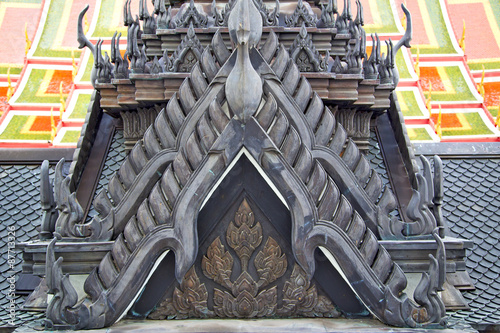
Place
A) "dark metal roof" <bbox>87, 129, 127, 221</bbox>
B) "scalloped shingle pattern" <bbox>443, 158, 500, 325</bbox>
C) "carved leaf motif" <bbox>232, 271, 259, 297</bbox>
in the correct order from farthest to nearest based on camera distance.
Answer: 1. "dark metal roof" <bbox>87, 129, 127, 221</bbox>
2. "scalloped shingle pattern" <bbox>443, 158, 500, 325</bbox>
3. "carved leaf motif" <bbox>232, 271, 259, 297</bbox>

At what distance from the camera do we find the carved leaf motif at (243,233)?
368cm

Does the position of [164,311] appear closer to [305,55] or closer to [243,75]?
[243,75]

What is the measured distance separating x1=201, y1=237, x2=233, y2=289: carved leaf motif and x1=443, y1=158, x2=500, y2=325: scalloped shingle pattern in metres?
1.65

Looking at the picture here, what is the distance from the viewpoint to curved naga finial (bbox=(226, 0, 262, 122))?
138 inches

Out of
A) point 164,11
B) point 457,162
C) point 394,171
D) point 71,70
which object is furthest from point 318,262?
point 71,70

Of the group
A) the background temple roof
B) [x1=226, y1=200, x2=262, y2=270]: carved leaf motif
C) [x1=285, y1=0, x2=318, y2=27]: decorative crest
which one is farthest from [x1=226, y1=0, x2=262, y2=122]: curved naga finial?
the background temple roof

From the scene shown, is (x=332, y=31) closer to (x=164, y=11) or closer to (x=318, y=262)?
(x=164, y=11)

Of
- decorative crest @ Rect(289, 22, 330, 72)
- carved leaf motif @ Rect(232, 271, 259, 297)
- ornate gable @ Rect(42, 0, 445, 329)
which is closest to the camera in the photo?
ornate gable @ Rect(42, 0, 445, 329)

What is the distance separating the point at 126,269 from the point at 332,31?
114 inches

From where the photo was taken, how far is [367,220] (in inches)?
150

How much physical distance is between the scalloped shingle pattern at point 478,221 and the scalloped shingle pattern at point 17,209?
3.45 m

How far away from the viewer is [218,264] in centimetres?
368

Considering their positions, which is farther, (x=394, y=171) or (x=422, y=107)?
(x=422, y=107)

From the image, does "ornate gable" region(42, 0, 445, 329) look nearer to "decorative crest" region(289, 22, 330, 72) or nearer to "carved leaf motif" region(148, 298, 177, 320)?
"carved leaf motif" region(148, 298, 177, 320)
